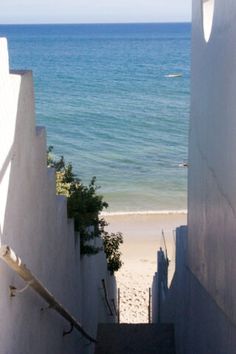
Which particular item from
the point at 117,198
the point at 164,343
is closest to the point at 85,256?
the point at 164,343

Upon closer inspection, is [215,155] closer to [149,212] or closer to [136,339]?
[136,339]

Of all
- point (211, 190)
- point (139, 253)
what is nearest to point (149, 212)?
point (139, 253)

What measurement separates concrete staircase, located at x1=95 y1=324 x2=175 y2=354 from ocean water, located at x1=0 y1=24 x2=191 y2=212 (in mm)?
13028

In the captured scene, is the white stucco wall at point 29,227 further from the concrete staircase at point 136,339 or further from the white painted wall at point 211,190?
the concrete staircase at point 136,339

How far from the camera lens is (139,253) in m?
20.9

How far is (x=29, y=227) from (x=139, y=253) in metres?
15.9

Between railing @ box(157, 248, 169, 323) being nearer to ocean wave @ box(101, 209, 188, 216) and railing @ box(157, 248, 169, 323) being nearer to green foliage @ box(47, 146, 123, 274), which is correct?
green foliage @ box(47, 146, 123, 274)

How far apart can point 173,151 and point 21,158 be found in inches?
1167

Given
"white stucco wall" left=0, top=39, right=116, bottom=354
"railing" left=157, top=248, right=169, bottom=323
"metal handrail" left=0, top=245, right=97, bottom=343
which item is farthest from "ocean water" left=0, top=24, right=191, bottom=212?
"metal handrail" left=0, top=245, right=97, bottom=343

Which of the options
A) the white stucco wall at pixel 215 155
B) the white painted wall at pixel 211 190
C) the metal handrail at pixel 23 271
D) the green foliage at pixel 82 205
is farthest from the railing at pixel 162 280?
the metal handrail at pixel 23 271

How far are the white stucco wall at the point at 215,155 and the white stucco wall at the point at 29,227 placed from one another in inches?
60.9

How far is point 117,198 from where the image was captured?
2739cm

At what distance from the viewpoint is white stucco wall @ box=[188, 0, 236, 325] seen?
5691mm

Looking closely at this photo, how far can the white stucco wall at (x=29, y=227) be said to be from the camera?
4289mm
